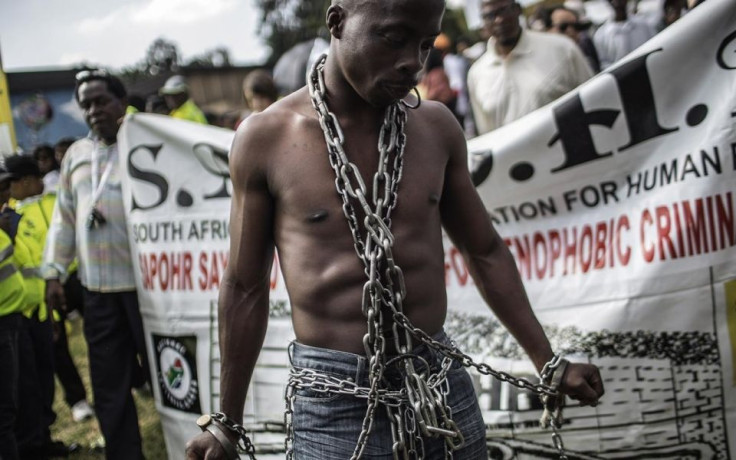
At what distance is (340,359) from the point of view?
6.92 feet

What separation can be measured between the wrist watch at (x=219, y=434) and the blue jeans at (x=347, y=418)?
7.2 inches

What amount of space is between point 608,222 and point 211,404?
2.38 metres

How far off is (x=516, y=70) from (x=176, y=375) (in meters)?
2.81

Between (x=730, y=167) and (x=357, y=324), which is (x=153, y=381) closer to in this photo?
(x=357, y=324)

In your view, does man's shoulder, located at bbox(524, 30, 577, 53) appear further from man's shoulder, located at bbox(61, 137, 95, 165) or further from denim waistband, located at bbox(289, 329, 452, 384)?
denim waistband, located at bbox(289, 329, 452, 384)

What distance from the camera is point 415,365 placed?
2.14 m

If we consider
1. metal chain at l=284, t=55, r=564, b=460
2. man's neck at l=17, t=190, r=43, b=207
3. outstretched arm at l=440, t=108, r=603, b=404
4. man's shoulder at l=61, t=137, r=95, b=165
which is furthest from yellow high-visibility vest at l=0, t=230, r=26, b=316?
outstretched arm at l=440, t=108, r=603, b=404

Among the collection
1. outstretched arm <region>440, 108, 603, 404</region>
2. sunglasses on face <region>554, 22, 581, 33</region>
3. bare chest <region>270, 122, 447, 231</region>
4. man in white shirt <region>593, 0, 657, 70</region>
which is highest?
sunglasses on face <region>554, 22, 581, 33</region>

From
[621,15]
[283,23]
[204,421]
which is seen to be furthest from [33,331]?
[283,23]

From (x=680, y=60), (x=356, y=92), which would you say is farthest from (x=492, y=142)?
(x=356, y=92)

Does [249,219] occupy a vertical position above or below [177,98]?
below

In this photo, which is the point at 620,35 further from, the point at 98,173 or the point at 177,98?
the point at 177,98

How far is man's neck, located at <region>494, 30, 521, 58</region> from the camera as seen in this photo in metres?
4.94

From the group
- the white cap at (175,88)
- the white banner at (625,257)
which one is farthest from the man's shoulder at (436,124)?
the white cap at (175,88)
